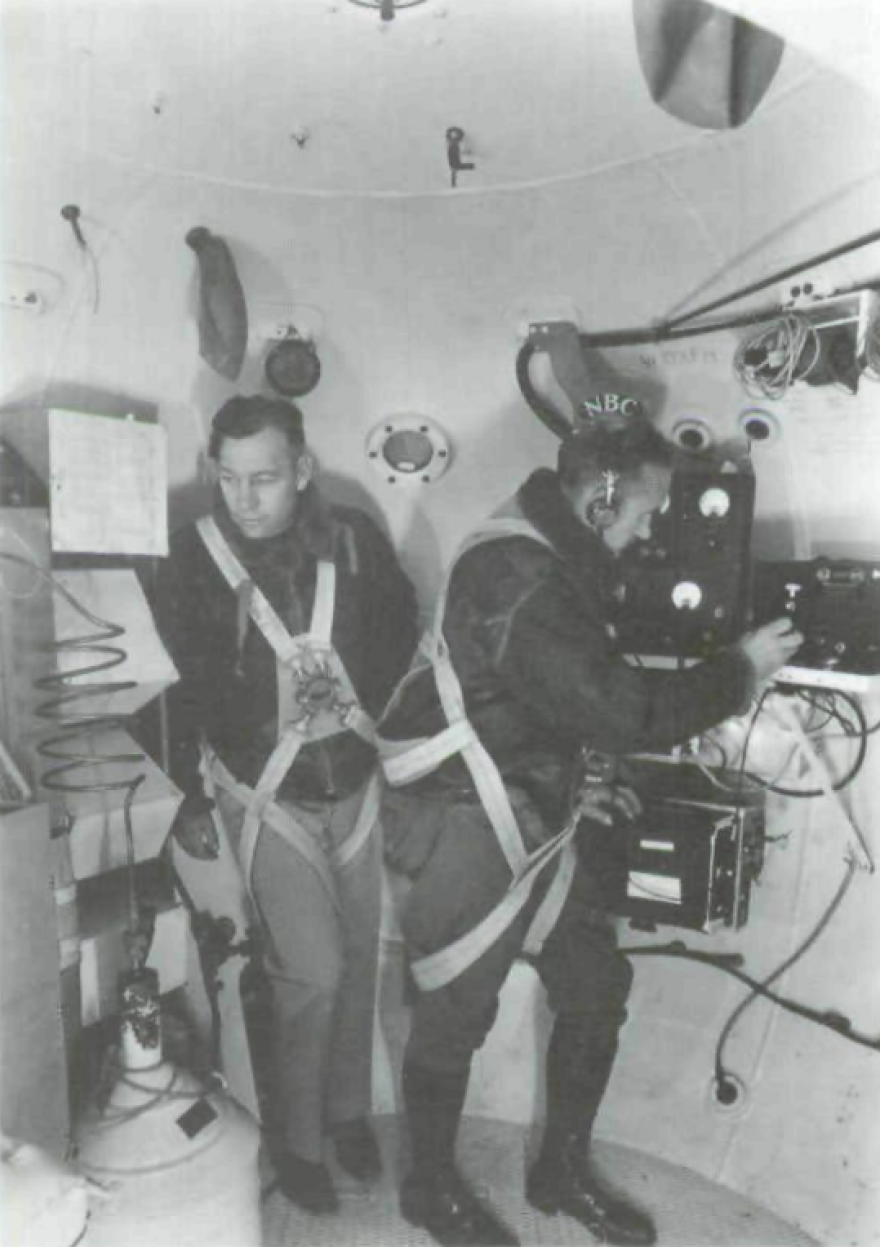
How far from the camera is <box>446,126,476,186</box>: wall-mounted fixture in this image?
2096mm

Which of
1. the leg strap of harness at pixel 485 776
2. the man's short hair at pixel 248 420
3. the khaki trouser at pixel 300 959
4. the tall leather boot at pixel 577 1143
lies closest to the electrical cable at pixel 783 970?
the tall leather boot at pixel 577 1143

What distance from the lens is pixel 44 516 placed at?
6.39 feet

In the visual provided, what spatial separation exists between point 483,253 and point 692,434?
59 cm

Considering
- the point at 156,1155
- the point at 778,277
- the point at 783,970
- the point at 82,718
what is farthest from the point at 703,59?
the point at 156,1155

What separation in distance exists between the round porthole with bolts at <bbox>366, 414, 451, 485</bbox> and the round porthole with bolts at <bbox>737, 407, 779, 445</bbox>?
25.2 inches

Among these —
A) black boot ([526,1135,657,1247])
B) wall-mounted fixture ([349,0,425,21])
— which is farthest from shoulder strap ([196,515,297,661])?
black boot ([526,1135,657,1247])

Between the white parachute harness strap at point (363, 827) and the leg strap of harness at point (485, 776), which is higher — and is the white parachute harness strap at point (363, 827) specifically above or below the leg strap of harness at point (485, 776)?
below

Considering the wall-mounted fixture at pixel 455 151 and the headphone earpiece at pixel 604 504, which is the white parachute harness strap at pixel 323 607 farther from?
the wall-mounted fixture at pixel 455 151

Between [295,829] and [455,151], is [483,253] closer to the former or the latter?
[455,151]

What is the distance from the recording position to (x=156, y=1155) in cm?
175

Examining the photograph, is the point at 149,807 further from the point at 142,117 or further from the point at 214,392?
the point at 142,117

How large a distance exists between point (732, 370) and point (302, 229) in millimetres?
942

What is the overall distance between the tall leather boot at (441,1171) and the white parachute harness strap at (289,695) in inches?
16.8

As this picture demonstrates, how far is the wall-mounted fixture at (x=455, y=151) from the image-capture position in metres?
2.10
